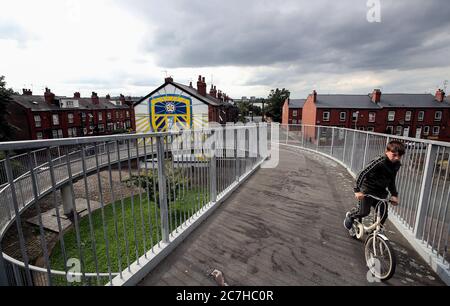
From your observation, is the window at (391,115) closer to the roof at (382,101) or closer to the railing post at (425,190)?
the roof at (382,101)

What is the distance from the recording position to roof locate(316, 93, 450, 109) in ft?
123

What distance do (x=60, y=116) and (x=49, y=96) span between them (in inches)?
137

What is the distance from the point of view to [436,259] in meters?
2.85

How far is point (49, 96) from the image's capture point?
3522 centimetres

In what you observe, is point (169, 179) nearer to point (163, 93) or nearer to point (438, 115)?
point (163, 93)

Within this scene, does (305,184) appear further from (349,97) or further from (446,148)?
(349,97)

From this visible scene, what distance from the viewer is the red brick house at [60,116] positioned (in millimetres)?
30938

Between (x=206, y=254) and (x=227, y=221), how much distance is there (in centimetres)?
103

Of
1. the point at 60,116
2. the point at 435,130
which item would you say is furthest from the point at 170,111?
the point at 435,130

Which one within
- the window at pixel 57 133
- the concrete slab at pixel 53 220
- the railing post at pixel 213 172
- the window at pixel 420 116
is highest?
the window at pixel 420 116

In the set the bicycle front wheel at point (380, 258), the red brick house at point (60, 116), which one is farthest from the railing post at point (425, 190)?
the red brick house at point (60, 116)

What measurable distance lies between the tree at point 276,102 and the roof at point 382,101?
2575 cm

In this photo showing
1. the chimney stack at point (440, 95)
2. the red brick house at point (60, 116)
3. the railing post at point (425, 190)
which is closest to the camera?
the railing post at point (425, 190)

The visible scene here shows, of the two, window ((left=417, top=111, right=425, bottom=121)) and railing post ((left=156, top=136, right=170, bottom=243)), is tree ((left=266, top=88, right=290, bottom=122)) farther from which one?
railing post ((left=156, top=136, right=170, bottom=243))
